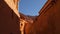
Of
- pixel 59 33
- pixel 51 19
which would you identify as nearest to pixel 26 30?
pixel 51 19

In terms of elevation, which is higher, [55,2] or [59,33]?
[55,2]

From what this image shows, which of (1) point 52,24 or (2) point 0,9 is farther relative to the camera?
(1) point 52,24

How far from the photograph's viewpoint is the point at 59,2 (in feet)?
38.0

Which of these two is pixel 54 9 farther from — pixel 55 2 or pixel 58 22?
pixel 58 22

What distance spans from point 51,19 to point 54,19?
2.57ft

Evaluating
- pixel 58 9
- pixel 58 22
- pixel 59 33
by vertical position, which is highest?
pixel 58 9

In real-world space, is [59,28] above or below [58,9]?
below

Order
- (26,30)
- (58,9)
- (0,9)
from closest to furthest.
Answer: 1. (0,9)
2. (58,9)
3. (26,30)

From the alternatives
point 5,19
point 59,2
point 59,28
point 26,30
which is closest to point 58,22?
point 59,28

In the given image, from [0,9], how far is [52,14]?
405cm

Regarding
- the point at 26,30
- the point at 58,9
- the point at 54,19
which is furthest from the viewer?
the point at 26,30

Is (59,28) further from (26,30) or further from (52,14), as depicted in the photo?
(26,30)

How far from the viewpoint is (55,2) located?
12.5 meters

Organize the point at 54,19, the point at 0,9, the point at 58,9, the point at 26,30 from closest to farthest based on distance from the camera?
the point at 0,9
the point at 58,9
the point at 54,19
the point at 26,30
